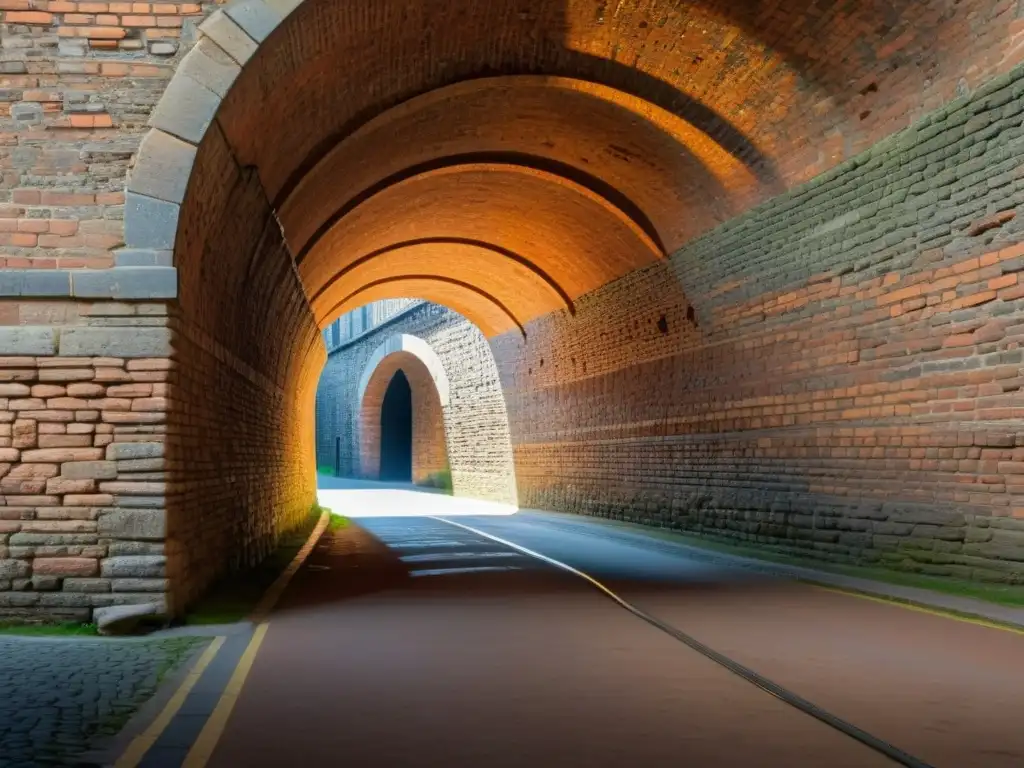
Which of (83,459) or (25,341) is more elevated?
(25,341)

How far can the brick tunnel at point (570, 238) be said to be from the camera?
7.45 meters

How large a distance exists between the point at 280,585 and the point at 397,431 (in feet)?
115

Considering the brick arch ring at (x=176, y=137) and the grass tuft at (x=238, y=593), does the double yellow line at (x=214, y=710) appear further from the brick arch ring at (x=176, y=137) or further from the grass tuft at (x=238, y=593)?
the brick arch ring at (x=176, y=137)

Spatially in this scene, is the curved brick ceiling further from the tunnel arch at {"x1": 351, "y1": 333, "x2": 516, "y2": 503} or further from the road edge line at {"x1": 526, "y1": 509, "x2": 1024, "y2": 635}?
the tunnel arch at {"x1": 351, "y1": 333, "x2": 516, "y2": 503}

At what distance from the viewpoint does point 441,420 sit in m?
36.4

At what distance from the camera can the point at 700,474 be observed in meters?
15.3

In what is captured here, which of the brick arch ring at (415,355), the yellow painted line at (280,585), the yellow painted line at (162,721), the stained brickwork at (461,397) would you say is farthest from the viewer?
the brick arch ring at (415,355)

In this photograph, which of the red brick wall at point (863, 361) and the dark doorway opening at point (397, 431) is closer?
the red brick wall at point (863, 361)

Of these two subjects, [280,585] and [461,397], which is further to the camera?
[461,397]

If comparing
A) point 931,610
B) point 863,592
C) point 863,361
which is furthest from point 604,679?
point 863,361

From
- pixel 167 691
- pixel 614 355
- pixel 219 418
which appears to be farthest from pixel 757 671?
pixel 614 355

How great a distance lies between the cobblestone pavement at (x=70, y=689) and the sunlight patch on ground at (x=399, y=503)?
1602 cm

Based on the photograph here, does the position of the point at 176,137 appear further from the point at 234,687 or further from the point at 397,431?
the point at 397,431

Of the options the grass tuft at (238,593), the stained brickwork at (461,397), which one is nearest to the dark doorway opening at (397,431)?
the stained brickwork at (461,397)
